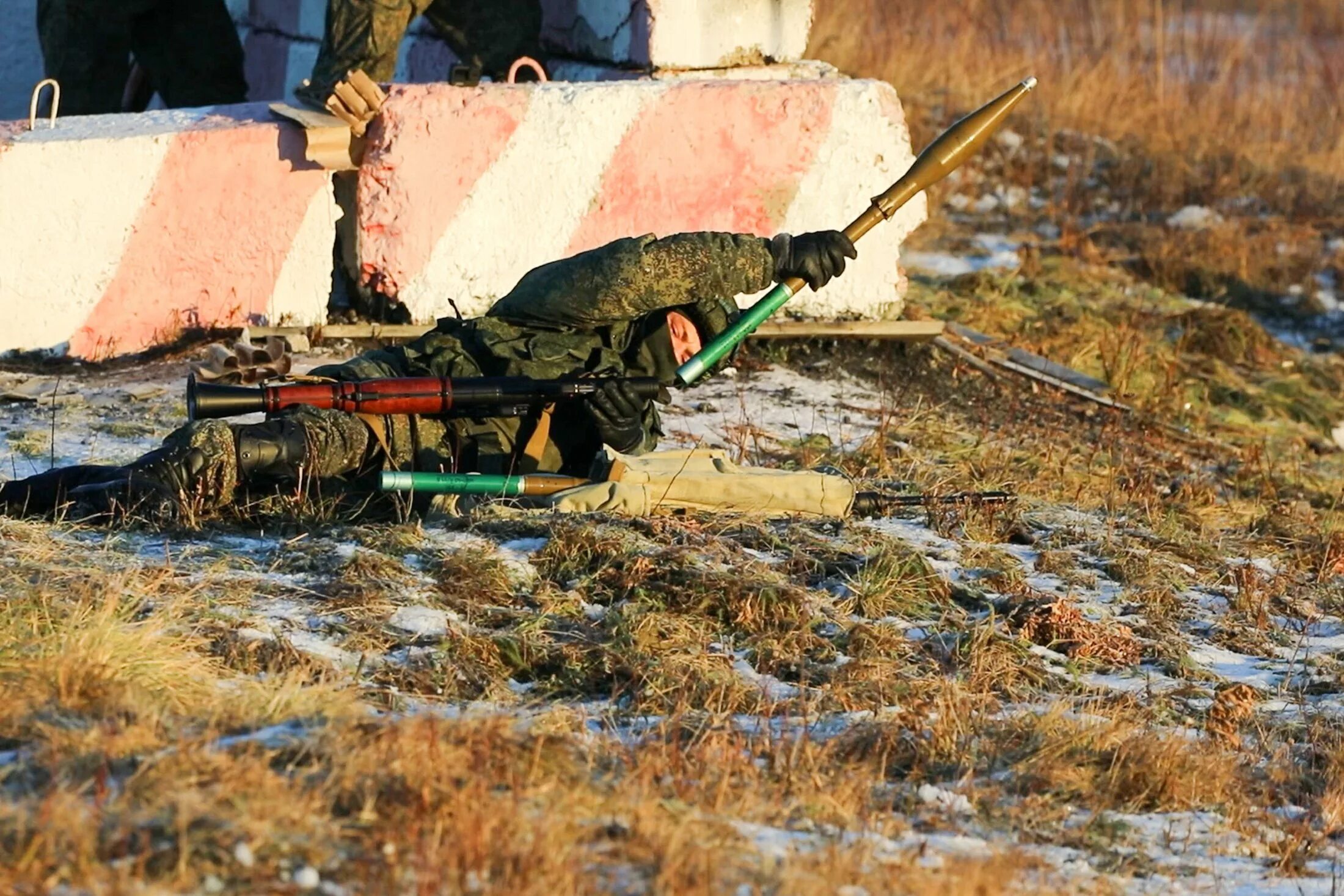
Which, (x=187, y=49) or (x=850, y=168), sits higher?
(x=187, y=49)

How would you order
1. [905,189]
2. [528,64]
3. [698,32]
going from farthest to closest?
[528,64] < [698,32] < [905,189]

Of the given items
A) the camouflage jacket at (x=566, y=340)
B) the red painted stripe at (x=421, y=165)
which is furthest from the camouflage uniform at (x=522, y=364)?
the red painted stripe at (x=421, y=165)

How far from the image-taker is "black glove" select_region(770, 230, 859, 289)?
4.51m

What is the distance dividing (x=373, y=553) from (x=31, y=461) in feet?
4.96

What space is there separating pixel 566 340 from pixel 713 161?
176cm

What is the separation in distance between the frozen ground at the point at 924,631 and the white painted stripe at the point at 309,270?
2.56 feet

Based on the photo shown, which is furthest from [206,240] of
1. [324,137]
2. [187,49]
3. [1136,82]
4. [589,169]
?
[1136,82]

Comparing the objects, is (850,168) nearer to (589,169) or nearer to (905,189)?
(589,169)

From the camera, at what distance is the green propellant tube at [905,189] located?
456cm

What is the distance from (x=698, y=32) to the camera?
6.46 meters

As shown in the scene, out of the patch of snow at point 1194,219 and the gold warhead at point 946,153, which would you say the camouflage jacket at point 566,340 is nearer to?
the gold warhead at point 946,153

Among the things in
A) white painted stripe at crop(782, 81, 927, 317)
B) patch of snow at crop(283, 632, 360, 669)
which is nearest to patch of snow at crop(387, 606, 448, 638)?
patch of snow at crop(283, 632, 360, 669)

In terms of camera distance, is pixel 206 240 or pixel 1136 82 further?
pixel 1136 82

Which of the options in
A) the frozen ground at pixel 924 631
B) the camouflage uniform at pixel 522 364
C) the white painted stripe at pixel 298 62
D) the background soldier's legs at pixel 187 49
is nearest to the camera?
the frozen ground at pixel 924 631
